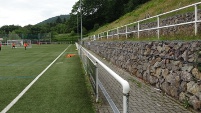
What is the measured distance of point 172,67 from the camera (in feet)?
25.3

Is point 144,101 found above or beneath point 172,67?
beneath

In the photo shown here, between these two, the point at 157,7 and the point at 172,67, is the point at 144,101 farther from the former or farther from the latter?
the point at 157,7

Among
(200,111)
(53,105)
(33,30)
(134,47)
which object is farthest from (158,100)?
(33,30)

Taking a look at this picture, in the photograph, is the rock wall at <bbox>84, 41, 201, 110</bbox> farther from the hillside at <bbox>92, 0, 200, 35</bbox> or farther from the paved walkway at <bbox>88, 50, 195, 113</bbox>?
the hillside at <bbox>92, 0, 200, 35</bbox>

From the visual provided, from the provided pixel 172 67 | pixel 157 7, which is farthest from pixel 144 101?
pixel 157 7

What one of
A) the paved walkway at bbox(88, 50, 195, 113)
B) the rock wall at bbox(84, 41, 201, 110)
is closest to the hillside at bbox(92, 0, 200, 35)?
the rock wall at bbox(84, 41, 201, 110)

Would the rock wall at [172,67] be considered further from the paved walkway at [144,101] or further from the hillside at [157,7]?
the hillside at [157,7]

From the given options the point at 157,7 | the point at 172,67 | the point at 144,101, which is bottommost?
the point at 144,101

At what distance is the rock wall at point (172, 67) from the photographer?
6421 mm

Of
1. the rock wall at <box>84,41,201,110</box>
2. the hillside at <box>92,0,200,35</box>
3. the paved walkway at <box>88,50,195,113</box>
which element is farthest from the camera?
the hillside at <box>92,0,200,35</box>

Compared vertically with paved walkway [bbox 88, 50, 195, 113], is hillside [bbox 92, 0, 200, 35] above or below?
above

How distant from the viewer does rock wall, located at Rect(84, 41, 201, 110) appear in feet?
21.1

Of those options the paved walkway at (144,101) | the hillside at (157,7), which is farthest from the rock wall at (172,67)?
the hillside at (157,7)

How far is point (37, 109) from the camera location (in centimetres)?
718
